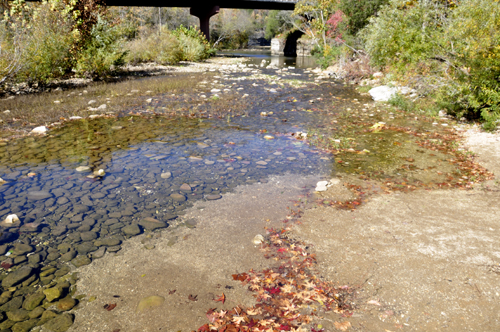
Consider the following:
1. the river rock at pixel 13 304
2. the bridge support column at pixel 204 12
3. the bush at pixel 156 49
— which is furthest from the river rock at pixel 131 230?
the bridge support column at pixel 204 12

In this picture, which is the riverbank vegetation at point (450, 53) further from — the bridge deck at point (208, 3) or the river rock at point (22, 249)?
the bridge deck at point (208, 3)

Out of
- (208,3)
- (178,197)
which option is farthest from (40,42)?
(208,3)

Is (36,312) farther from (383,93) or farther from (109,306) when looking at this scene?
(383,93)

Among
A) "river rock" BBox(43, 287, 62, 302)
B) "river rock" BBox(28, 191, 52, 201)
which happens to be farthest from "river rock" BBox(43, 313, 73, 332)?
"river rock" BBox(28, 191, 52, 201)

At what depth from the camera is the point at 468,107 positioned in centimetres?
906

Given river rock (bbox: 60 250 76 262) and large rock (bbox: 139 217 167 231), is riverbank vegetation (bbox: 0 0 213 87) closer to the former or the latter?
large rock (bbox: 139 217 167 231)

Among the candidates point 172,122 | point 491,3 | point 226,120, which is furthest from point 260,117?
point 491,3

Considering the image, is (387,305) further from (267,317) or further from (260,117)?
(260,117)

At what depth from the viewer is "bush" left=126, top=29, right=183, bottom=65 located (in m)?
23.8

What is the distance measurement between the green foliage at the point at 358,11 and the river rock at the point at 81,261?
20681 mm

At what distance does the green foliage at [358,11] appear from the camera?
20.1 meters

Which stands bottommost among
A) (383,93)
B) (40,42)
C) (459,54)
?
(383,93)

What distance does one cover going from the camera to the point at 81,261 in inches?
138

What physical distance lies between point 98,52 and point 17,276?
14.7 meters
